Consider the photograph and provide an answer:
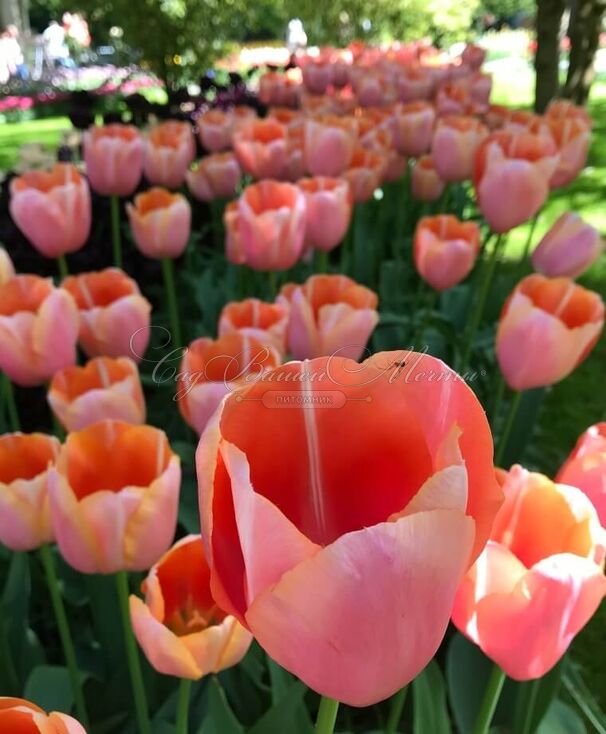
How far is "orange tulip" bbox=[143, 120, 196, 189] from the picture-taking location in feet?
5.61

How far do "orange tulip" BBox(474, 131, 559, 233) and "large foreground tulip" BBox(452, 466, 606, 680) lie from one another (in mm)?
861

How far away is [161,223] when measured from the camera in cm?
131

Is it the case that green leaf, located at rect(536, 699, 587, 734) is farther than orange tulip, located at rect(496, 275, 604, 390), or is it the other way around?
orange tulip, located at rect(496, 275, 604, 390)

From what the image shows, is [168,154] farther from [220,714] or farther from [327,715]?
[327,715]

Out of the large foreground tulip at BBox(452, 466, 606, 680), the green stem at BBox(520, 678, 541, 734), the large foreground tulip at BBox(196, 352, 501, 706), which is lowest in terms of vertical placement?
the green stem at BBox(520, 678, 541, 734)

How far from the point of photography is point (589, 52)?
3.67 m

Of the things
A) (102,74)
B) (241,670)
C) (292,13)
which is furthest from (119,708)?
(102,74)

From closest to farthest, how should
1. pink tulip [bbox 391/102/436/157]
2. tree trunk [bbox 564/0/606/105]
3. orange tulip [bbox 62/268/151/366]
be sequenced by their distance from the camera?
orange tulip [bbox 62/268/151/366], pink tulip [bbox 391/102/436/157], tree trunk [bbox 564/0/606/105]

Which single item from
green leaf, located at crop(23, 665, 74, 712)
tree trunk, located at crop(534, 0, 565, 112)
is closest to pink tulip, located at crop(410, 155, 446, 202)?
green leaf, located at crop(23, 665, 74, 712)

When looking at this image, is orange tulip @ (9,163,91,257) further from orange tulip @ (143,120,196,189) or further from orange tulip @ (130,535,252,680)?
orange tulip @ (130,535,252,680)

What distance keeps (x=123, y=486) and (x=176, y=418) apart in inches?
28.5

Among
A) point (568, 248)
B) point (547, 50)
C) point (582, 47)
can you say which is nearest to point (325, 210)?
point (568, 248)

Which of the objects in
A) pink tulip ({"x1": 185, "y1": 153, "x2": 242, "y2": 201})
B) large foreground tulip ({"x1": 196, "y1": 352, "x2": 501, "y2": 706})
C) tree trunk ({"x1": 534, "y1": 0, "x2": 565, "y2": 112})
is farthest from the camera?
tree trunk ({"x1": 534, "y1": 0, "x2": 565, "y2": 112})

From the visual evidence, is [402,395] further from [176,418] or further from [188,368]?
[176,418]
